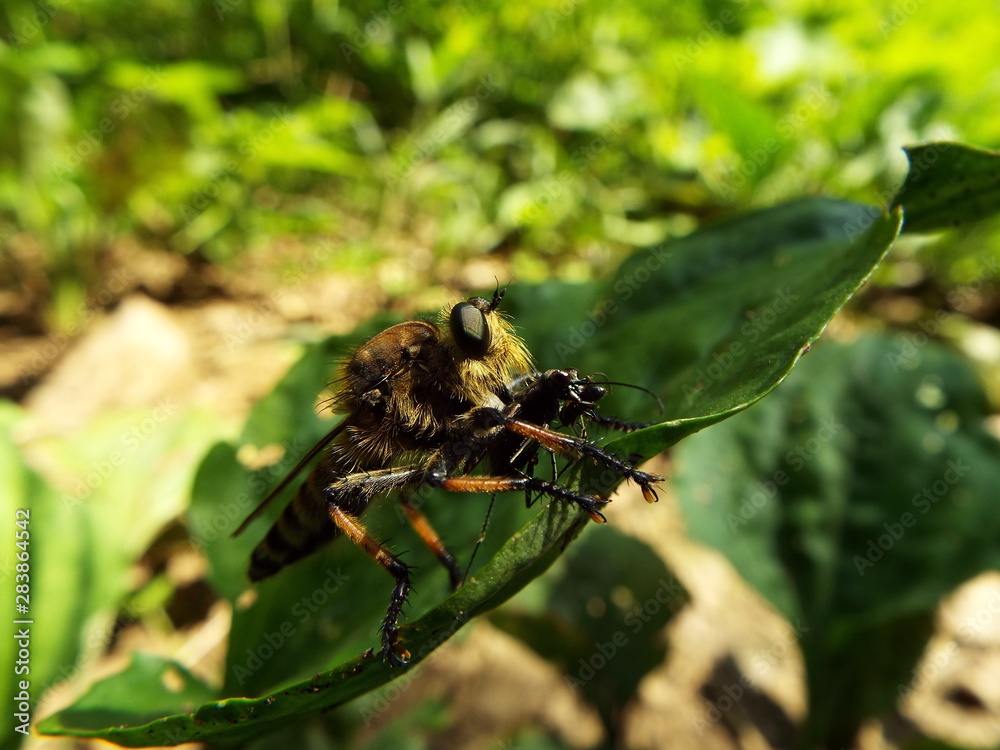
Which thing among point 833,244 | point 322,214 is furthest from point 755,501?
point 322,214

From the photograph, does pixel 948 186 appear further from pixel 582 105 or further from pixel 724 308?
pixel 582 105

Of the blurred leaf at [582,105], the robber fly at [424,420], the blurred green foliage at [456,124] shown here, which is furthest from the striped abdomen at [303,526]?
the blurred leaf at [582,105]

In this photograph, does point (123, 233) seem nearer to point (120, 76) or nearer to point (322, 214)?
point (120, 76)

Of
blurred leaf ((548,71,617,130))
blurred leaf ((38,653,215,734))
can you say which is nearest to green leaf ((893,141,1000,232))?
blurred leaf ((38,653,215,734))

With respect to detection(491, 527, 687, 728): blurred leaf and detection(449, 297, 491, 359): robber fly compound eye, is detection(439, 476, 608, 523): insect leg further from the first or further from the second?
detection(491, 527, 687, 728): blurred leaf

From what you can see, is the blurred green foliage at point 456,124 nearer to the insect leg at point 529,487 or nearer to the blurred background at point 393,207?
the blurred background at point 393,207
